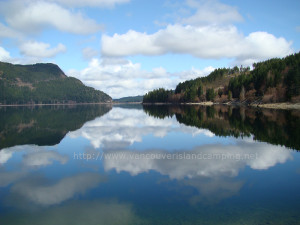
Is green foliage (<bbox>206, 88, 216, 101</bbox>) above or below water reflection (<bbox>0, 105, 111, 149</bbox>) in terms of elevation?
above

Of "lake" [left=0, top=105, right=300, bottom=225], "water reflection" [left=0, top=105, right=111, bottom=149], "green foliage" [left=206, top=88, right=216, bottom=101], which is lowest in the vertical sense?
"lake" [left=0, top=105, right=300, bottom=225]

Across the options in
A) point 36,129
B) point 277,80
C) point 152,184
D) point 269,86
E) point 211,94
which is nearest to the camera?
point 152,184

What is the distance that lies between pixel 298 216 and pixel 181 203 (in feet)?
17.5

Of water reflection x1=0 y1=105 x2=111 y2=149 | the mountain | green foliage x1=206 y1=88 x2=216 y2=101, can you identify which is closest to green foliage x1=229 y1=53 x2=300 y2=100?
the mountain

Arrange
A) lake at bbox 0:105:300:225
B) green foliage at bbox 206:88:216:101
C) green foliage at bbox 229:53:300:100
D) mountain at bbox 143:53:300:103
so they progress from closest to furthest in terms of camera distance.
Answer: lake at bbox 0:105:300:225
green foliage at bbox 229:53:300:100
mountain at bbox 143:53:300:103
green foliage at bbox 206:88:216:101

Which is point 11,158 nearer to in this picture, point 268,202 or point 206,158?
point 206,158

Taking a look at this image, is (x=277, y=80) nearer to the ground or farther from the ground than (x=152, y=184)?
farther from the ground

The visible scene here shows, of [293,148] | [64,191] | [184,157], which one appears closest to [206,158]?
[184,157]

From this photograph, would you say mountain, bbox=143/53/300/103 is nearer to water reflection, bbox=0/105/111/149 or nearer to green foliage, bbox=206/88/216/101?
green foliage, bbox=206/88/216/101

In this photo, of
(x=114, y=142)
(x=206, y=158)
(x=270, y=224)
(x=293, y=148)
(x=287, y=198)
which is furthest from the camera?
(x=114, y=142)

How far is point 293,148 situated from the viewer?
78.8 ft

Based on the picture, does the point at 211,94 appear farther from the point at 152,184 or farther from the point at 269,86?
the point at 152,184

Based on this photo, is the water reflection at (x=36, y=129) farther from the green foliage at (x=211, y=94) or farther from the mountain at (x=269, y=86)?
the green foliage at (x=211, y=94)

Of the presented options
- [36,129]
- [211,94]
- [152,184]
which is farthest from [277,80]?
[152,184]
